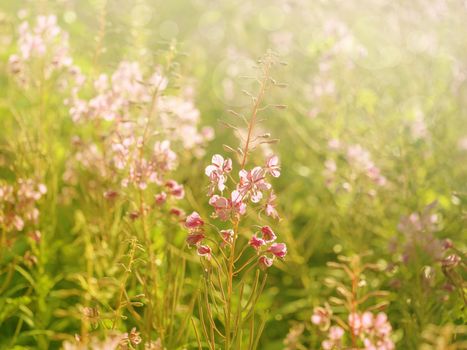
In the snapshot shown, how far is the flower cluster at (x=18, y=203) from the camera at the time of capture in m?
2.47

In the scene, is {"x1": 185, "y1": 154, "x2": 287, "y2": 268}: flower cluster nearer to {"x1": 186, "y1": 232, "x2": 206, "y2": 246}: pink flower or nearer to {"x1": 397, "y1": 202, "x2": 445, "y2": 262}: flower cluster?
{"x1": 186, "y1": 232, "x2": 206, "y2": 246}: pink flower

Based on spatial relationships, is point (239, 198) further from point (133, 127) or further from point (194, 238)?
point (133, 127)

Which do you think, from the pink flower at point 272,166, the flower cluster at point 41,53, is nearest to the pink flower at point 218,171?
the pink flower at point 272,166

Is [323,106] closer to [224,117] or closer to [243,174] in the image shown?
[224,117]

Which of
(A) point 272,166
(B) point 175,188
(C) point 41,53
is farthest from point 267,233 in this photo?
(C) point 41,53

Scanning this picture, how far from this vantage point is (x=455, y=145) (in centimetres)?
392

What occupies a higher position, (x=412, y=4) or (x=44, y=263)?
(x=412, y=4)

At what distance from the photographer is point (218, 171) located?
1.72m

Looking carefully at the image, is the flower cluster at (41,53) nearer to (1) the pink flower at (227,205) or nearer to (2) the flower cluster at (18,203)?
(2) the flower cluster at (18,203)

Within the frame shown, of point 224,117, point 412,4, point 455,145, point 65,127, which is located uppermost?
point 412,4

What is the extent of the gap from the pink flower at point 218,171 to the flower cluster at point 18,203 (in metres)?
1.12

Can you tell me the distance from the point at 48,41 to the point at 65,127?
1.40 m

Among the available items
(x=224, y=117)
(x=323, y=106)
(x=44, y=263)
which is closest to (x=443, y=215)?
(x=323, y=106)

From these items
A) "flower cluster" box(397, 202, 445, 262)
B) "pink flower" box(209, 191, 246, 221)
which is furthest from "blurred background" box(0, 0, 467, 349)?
"pink flower" box(209, 191, 246, 221)
